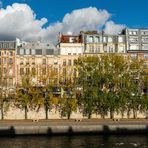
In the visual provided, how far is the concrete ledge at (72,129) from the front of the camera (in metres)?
66.1

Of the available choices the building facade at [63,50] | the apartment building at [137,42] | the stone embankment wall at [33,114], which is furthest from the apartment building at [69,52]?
the stone embankment wall at [33,114]

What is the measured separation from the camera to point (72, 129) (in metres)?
67.2

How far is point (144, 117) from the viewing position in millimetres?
85312

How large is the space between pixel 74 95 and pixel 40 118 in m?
7.77

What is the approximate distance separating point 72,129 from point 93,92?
19648 mm

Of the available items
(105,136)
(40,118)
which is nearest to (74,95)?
(40,118)

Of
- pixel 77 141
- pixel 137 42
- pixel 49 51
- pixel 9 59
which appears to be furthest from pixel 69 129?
pixel 137 42

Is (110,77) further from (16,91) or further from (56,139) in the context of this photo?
(56,139)

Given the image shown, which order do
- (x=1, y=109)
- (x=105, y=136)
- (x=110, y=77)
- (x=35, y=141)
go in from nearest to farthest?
(x=35, y=141) < (x=105, y=136) < (x=1, y=109) < (x=110, y=77)

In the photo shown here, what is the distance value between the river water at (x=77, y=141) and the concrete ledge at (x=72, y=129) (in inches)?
78.4

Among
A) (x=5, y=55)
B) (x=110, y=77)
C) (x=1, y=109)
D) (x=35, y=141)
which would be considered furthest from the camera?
(x=5, y=55)

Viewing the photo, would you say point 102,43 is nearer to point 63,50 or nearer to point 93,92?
point 63,50

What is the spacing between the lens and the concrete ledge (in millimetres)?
66062

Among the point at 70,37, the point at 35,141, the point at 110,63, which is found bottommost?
the point at 35,141
